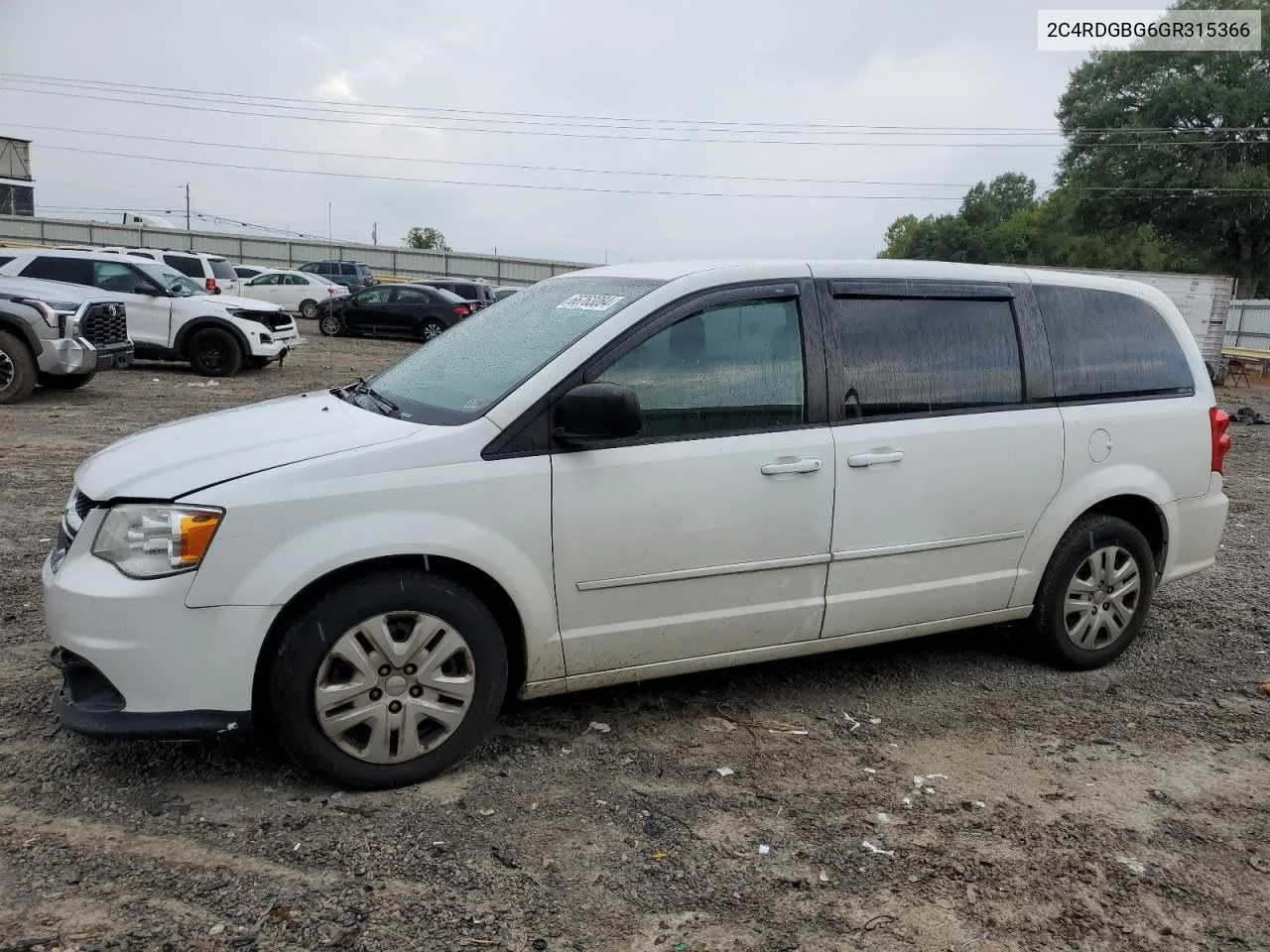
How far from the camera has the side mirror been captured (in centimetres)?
347

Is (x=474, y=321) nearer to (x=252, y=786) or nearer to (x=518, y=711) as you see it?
(x=518, y=711)

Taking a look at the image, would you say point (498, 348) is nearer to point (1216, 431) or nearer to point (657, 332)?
point (657, 332)

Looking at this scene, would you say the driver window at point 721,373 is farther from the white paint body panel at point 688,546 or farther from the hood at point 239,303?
the hood at point 239,303

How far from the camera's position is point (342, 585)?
3328 mm

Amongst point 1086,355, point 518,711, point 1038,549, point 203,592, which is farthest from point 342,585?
point 1086,355

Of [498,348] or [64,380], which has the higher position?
[498,348]

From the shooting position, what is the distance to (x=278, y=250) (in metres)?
52.0

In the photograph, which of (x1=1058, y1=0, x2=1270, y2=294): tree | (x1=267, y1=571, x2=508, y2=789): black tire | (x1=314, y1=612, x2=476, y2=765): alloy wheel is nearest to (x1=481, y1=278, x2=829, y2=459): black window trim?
(x1=267, y1=571, x2=508, y2=789): black tire

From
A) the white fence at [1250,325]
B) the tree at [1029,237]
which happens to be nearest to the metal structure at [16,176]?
the tree at [1029,237]

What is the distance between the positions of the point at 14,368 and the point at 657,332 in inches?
416

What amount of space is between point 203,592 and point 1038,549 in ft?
11.0

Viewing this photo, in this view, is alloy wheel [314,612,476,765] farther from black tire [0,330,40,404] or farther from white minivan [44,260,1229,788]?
black tire [0,330,40,404]

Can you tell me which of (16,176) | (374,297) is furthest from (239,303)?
(16,176)

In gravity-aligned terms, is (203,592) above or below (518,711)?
above
